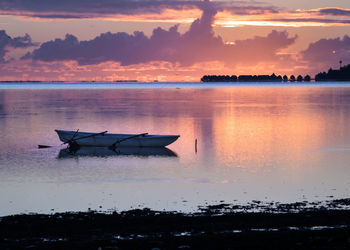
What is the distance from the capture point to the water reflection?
139 feet

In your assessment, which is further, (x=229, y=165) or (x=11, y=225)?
(x=229, y=165)

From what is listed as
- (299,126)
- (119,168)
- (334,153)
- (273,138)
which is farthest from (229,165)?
(299,126)

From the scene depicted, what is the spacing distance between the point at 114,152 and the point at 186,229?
85.5 ft

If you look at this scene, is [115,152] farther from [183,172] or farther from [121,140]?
[183,172]

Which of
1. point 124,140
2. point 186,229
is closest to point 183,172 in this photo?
point 124,140

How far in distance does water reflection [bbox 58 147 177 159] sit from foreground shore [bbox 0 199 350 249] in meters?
20.2

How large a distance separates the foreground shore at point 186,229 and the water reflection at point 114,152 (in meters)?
20.2

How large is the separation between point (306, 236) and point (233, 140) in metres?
34.5

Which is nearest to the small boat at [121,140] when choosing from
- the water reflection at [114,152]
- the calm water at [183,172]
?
the water reflection at [114,152]

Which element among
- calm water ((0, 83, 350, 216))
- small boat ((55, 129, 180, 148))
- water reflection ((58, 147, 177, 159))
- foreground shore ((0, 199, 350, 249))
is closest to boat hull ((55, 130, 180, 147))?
small boat ((55, 129, 180, 148))

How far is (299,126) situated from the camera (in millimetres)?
65812

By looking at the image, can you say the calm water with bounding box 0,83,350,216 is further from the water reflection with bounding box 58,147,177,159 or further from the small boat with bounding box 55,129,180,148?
the small boat with bounding box 55,129,180,148

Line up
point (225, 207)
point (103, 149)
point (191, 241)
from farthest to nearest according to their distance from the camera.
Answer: point (103, 149) < point (225, 207) < point (191, 241)

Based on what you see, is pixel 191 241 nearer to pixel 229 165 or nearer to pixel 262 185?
pixel 262 185
